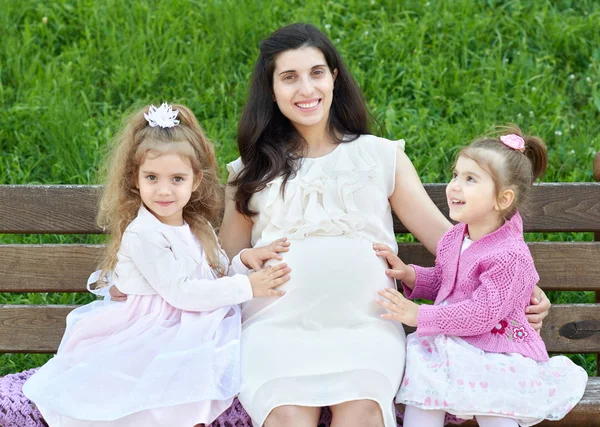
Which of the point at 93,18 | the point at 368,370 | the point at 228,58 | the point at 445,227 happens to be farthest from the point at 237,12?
the point at 368,370

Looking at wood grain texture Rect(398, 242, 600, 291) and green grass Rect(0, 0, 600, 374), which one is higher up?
green grass Rect(0, 0, 600, 374)

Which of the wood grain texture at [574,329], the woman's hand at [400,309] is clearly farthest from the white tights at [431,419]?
the wood grain texture at [574,329]

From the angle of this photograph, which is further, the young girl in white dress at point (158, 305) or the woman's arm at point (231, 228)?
the woman's arm at point (231, 228)

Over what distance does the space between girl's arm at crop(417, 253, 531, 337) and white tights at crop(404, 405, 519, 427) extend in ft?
0.78

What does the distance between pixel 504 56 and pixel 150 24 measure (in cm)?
182

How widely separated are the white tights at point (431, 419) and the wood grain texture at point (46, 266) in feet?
4.13

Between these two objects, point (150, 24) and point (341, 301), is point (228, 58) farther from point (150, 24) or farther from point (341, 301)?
point (341, 301)

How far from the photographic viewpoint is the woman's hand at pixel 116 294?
3062 mm

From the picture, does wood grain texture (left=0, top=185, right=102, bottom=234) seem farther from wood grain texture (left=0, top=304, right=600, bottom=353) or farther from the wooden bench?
wood grain texture (left=0, top=304, right=600, bottom=353)

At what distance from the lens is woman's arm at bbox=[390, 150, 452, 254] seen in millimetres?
3264

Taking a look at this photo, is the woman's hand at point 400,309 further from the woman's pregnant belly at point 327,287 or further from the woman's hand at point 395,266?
the woman's hand at point 395,266

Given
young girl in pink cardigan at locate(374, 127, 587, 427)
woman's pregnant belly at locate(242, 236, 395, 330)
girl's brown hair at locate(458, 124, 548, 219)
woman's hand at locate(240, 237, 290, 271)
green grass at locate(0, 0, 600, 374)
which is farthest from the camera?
green grass at locate(0, 0, 600, 374)

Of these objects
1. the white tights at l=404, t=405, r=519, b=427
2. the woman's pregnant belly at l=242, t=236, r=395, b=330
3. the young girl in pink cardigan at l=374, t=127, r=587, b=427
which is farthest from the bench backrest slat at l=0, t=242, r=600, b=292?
the white tights at l=404, t=405, r=519, b=427

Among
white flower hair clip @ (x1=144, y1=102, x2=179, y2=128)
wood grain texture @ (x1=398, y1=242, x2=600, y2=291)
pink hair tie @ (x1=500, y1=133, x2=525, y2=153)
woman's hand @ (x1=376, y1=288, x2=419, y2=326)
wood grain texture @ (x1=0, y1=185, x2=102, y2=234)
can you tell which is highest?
white flower hair clip @ (x1=144, y1=102, x2=179, y2=128)
